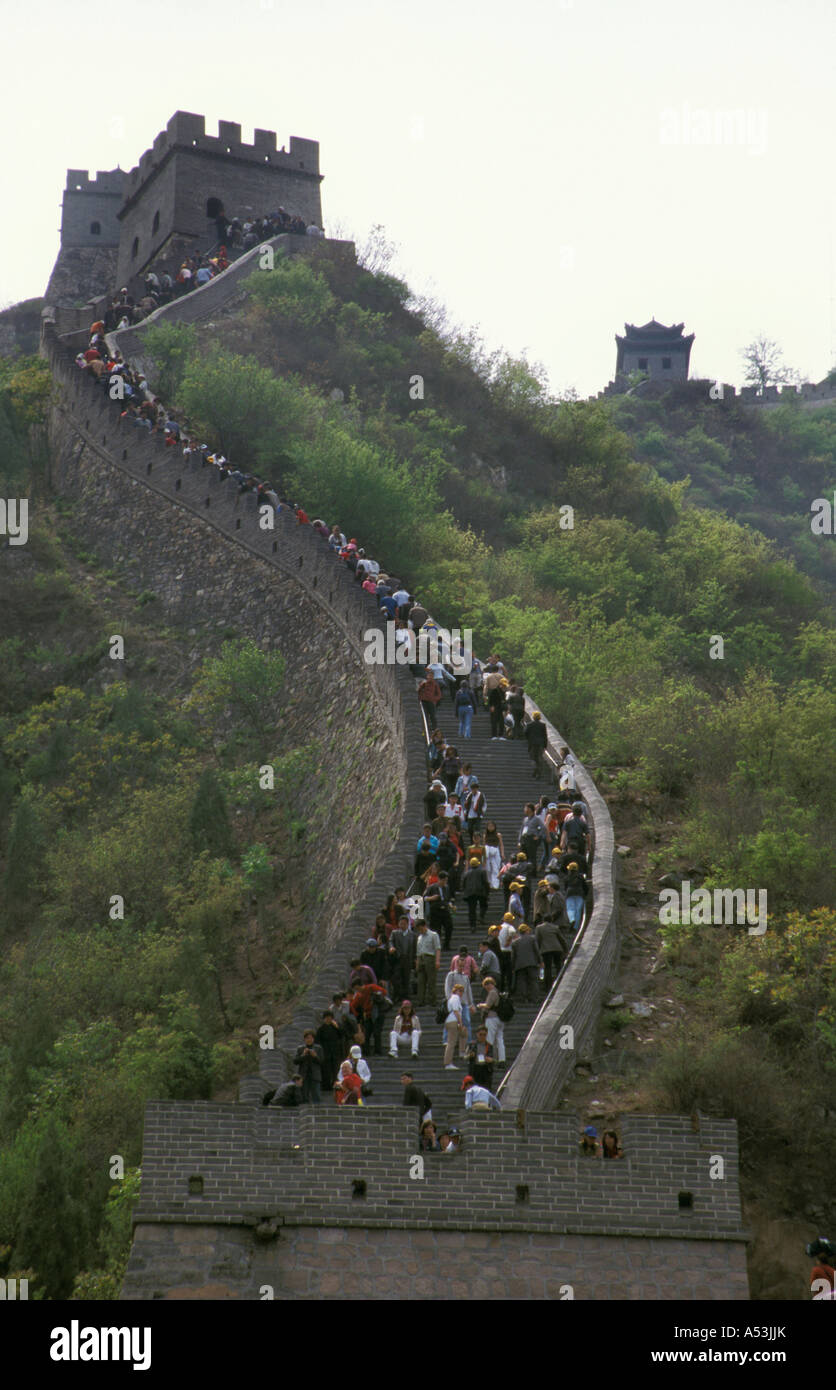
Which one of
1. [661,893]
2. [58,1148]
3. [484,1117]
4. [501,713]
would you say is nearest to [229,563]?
[501,713]

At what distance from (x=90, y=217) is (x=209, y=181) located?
525 inches

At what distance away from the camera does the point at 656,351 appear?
115m

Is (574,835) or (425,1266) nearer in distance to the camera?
(425,1266)

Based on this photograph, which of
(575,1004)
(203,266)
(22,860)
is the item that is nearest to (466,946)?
(575,1004)

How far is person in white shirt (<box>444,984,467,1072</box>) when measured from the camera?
19.0 metres

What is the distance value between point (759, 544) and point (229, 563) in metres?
25.7

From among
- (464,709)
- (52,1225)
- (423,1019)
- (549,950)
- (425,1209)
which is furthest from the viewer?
(464,709)

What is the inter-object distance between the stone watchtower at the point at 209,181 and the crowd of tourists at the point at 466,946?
44970mm

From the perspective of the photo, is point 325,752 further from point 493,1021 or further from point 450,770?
point 493,1021

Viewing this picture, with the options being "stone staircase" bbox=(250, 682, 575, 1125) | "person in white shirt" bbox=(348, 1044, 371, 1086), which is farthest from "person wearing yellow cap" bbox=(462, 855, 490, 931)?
"person in white shirt" bbox=(348, 1044, 371, 1086)

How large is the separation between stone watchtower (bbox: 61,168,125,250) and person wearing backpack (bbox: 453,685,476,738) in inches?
2233

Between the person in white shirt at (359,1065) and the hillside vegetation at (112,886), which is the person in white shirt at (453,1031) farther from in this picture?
the hillside vegetation at (112,886)

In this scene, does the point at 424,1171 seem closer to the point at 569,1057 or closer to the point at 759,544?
the point at 569,1057

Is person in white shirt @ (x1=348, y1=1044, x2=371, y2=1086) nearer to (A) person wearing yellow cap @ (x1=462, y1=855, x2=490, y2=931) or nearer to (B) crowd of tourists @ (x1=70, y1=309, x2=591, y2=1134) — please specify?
(B) crowd of tourists @ (x1=70, y1=309, x2=591, y2=1134)
